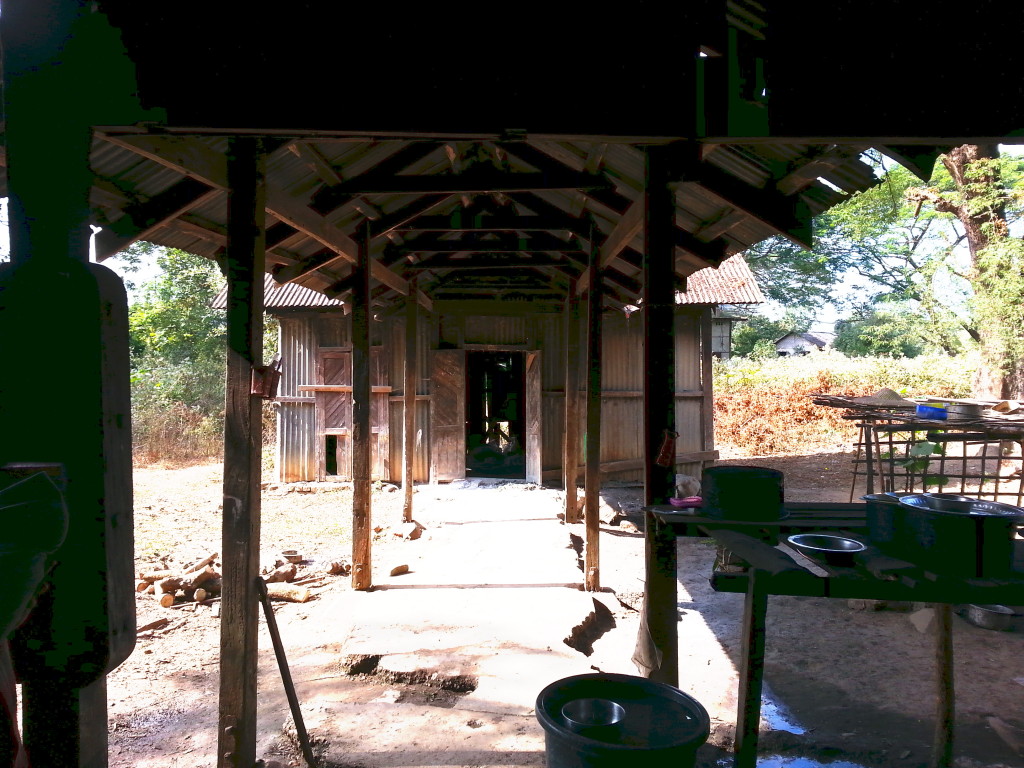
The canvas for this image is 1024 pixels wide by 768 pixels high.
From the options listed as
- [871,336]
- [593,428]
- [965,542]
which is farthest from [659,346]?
[871,336]

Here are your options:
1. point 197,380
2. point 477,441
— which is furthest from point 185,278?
point 477,441

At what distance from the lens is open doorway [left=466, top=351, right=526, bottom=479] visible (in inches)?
595

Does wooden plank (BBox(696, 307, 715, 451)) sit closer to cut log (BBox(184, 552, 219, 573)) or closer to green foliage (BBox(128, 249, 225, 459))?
cut log (BBox(184, 552, 219, 573))

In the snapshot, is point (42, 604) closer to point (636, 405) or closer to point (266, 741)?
point (266, 741)

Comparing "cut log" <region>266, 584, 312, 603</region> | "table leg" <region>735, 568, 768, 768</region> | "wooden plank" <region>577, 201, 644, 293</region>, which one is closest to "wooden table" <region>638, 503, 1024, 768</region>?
"table leg" <region>735, 568, 768, 768</region>

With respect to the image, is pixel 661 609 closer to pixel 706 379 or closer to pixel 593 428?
pixel 593 428

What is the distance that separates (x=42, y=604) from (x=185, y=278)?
23.0 m

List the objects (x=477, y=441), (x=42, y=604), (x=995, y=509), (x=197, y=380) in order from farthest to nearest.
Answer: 1. (x=197, y=380)
2. (x=477, y=441)
3. (x=995, y=509)
4. (x=42, y=604)

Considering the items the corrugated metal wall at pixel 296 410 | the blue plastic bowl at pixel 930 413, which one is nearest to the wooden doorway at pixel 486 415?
the corrugated metal wall at pixel 296 410

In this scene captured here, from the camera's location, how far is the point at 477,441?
52.4ft

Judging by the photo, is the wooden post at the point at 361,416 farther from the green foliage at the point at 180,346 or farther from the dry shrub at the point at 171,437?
the green foliage at the point at 180,346

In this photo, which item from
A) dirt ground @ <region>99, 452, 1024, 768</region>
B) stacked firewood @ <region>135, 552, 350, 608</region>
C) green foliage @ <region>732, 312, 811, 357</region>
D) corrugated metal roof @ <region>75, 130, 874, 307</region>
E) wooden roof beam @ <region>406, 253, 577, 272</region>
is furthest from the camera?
green foliage @ <region>732, 312, 811, 357</region>

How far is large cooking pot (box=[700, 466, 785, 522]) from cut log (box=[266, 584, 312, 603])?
4700 millimetres

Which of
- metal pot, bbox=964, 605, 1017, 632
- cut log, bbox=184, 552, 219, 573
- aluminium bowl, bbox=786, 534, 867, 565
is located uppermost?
aluminium bowl, bbox=786, 534, 867, 565
